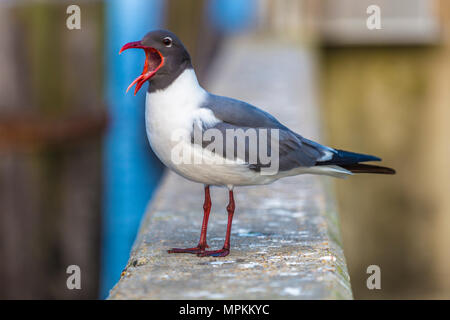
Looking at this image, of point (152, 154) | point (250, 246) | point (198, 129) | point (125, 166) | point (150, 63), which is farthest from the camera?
point (125, 166)

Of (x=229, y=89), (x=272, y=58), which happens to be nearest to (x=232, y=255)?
(x=229, y=89)

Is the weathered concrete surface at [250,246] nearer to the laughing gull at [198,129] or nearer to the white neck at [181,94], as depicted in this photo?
the laughing gull at [198,129]

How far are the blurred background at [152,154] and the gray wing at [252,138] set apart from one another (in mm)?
3263

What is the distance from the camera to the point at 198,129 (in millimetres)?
3242

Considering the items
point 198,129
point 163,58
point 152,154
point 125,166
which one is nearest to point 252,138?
point 198,129

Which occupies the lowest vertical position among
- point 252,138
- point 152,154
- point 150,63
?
point 152,154

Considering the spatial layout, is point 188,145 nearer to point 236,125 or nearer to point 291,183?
point 236,125

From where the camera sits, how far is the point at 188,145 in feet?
10.6

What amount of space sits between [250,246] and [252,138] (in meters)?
0.55

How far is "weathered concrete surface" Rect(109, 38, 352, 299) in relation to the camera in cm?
288

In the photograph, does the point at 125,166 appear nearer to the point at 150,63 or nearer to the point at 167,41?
the point at 150,63

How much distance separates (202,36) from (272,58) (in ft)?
3.40

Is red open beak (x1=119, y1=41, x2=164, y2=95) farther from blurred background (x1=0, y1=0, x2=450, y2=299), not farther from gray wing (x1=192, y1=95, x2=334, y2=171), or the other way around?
blurred background (x1=0, y1=0, x2=450, y2=299)

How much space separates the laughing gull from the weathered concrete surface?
21cm
